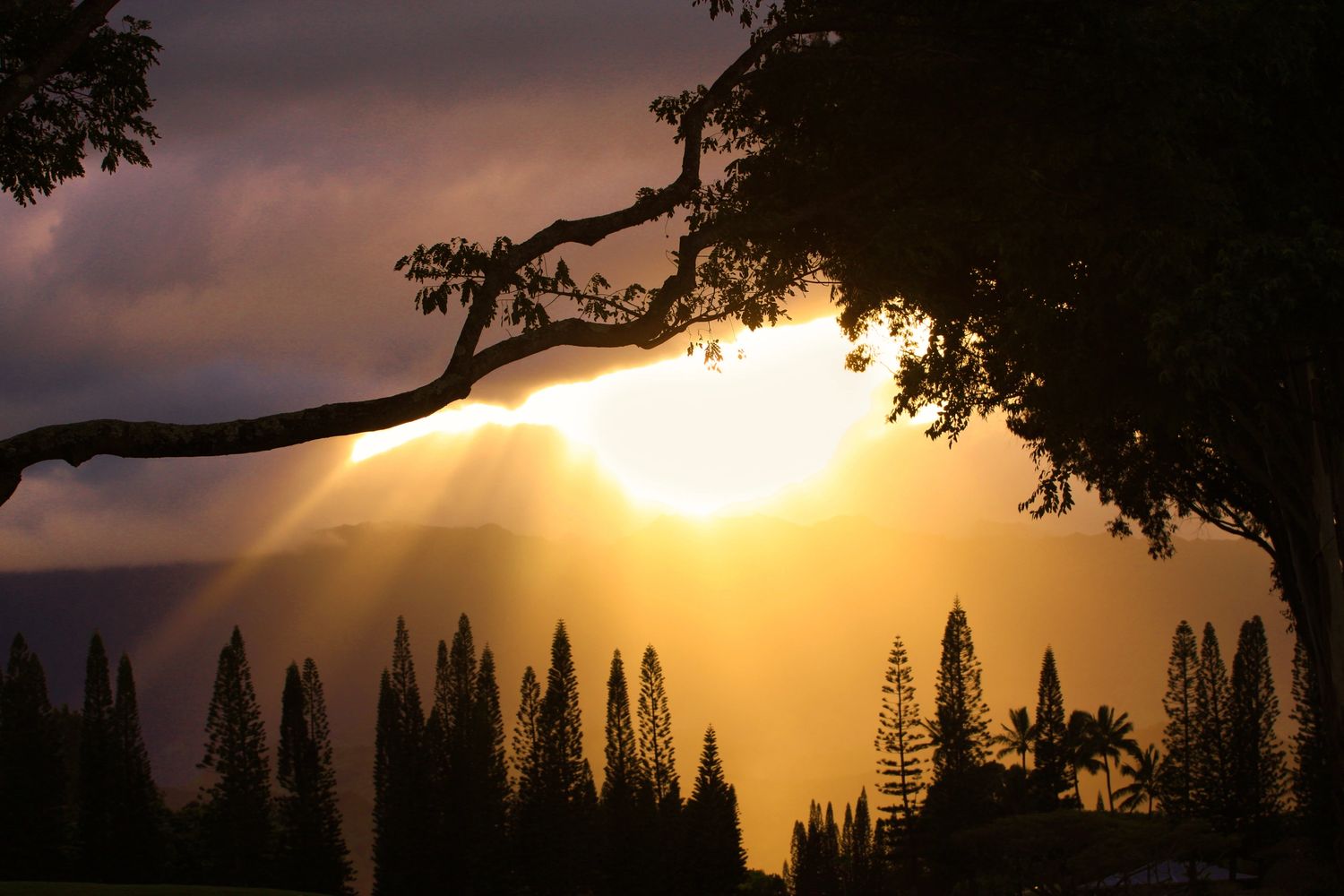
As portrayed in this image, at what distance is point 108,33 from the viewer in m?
12.0

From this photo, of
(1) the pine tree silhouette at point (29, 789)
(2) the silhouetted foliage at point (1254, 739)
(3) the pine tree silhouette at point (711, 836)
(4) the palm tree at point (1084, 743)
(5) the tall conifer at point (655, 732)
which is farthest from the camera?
(4) the palm tree at point (1084, 743)

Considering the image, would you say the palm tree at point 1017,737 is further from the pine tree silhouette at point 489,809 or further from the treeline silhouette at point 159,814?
the treeline silhouette at point 159,814

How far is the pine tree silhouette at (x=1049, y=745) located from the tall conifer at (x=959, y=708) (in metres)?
6.77

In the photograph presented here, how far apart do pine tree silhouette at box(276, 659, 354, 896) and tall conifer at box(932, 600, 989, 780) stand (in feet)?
116

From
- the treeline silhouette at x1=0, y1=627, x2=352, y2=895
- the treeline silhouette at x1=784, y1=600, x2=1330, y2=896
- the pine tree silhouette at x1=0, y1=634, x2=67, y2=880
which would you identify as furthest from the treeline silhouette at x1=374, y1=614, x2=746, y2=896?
the pine tree silhouette at x1=0, y1=634, x2=67, y2=880

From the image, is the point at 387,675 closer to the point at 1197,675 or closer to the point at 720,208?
the point at 1197,675

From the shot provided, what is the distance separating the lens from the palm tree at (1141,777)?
8219 cm

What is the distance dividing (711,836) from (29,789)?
129 ft

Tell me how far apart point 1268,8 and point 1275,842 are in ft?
159

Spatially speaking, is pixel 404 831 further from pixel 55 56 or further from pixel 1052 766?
pixel 55 56

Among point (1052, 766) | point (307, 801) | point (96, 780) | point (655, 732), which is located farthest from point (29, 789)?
point (1052, 766)

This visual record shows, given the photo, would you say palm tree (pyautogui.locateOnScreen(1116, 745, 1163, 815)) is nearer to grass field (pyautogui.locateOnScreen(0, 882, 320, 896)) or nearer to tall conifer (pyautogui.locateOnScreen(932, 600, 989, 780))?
tall conifer (pyautogui.locateOnScreen(932, 600, 989, 780))

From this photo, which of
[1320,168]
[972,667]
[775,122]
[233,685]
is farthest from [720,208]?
[233,685]

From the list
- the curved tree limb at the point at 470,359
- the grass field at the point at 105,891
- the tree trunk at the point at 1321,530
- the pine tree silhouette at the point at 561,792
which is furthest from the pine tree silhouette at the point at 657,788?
the curved tree limb at the point at 470,359
